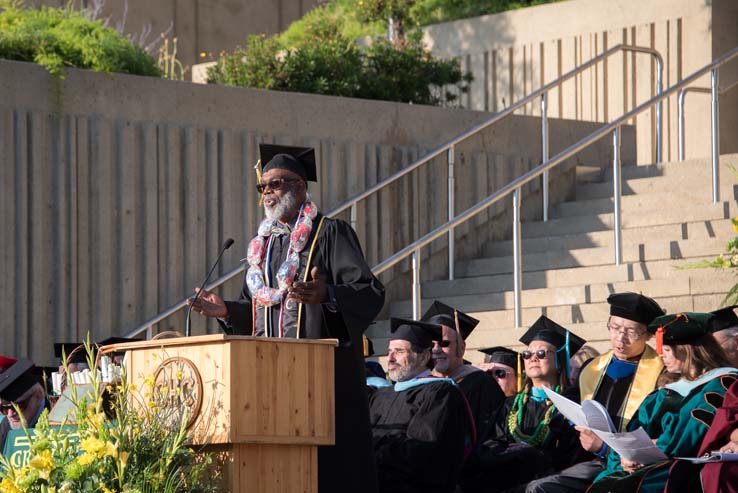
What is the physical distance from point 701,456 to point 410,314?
222 inches

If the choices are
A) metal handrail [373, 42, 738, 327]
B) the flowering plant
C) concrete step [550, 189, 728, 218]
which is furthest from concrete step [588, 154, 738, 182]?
the flowering plant

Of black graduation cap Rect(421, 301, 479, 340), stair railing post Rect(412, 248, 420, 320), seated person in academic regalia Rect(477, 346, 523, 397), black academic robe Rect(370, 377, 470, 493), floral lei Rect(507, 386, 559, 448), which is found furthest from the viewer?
stair railing post Rect(412, 248, 420, 320)

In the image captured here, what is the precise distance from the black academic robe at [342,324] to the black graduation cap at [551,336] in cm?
256

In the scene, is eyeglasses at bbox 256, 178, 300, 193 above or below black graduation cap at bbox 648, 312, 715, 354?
above

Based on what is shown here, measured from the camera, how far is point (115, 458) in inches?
218

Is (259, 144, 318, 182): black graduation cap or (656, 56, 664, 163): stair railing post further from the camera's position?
(656, 56, 664, 163): stair railing post

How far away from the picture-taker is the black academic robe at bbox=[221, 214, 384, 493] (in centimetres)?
627

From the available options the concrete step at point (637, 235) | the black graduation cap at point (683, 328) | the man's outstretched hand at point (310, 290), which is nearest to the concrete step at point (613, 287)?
the concrete step at point (637, 235)

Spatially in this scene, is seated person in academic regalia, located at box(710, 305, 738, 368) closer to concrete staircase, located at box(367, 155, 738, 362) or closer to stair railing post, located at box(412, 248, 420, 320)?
concrete staircase, located at box(367, 155, 738, 362)

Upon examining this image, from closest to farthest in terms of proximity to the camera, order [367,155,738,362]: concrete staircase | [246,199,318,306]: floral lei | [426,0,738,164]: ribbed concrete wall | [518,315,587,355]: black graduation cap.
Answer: [246,199,318,306]: floral lei < [518,315,587,355]: black graduation cap < [367,155,738,362]: concrete staircase < [426,0,738,164]: ribbed concrete wall

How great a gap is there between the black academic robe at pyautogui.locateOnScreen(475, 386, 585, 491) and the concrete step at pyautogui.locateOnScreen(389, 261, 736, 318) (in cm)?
198

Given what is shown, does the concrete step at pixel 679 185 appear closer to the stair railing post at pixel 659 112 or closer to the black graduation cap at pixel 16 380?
the stair railing post at pixel 659 112

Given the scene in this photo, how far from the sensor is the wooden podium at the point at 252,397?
5656 mm

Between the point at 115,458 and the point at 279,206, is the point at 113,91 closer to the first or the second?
the point at 279,206
